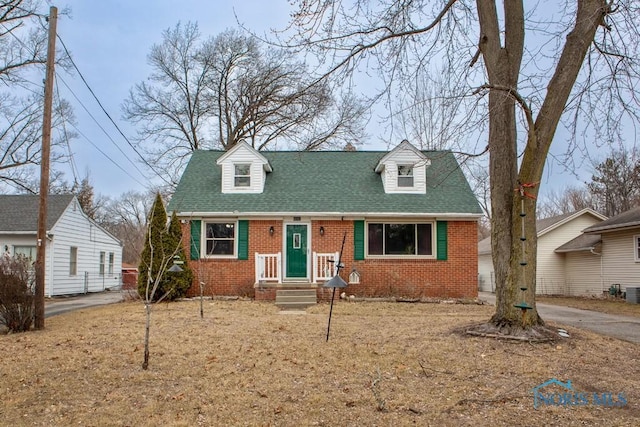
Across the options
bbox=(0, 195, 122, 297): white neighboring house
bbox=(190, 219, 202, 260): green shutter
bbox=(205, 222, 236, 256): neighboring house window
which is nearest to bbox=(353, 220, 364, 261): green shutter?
bbox=(205, 222, 236, 256): neighboring house window

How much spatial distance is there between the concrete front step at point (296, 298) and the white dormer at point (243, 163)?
3.89 m

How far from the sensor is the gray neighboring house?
17.5 metres

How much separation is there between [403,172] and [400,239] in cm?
235

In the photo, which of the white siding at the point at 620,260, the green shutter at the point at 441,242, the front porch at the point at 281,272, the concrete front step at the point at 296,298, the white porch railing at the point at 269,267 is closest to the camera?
the concrete front step at the point at 296,298

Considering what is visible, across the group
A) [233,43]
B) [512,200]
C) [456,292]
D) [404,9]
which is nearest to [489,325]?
[512,200]

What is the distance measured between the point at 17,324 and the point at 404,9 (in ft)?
30.3

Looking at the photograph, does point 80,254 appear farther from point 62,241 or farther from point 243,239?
point 243,239

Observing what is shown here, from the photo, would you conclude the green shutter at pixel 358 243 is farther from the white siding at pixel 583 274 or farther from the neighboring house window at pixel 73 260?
the neighboring house window at pixel 73 260

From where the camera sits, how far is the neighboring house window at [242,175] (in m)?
→ 15.7

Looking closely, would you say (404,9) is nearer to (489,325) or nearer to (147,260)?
(489,325)

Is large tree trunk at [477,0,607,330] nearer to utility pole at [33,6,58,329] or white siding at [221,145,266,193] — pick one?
utility pole at [33,6,58,329]

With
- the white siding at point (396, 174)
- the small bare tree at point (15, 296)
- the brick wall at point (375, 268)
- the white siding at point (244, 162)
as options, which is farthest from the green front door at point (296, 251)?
the small bare tree at point (15, 296)

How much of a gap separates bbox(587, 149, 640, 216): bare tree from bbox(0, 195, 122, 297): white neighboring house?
94.0ft

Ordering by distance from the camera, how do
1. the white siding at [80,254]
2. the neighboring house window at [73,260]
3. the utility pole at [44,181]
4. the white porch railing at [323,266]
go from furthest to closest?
the neighboring house window at [73,260] → the white siding at [80,254] → the white porch railing at [323,266] → the utility pole at [44,181]
